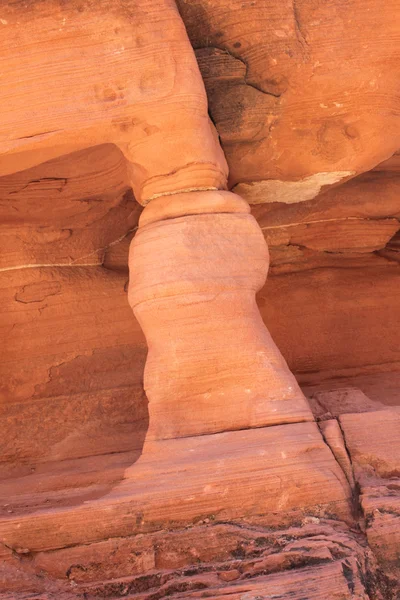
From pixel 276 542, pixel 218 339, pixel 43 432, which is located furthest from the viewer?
pixel 43 432

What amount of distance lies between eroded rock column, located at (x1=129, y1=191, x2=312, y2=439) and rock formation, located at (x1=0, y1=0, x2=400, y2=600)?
11 mm

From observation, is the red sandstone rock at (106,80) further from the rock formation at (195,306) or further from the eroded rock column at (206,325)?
the eroded rock column at (206,325)

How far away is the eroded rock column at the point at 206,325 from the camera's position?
11.2 feet

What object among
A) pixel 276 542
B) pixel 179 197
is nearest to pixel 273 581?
pixel 276 542

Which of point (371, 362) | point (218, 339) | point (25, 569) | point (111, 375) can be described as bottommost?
point (371, 362)

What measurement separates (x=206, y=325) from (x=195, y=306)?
11 cm

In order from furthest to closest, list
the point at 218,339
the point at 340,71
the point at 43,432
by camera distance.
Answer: the point at 43,432, the point at 340,71, the point at 218,339

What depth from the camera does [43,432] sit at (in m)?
4.91

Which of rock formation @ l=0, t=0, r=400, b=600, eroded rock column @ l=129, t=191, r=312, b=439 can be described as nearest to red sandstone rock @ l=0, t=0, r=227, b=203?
rock formation @ l=0, t=0, r=400, b=600

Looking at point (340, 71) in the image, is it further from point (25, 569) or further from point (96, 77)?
point (25, 569)

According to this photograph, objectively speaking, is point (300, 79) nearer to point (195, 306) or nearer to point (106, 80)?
point (106, 80)

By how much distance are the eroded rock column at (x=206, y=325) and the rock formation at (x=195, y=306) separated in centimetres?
1

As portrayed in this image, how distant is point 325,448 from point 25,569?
1.42 meters

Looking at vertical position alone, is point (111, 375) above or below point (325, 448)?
below
